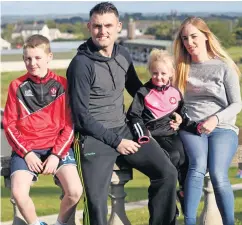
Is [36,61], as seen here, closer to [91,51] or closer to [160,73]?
[91,51]

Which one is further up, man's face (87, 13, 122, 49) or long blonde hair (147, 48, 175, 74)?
man's face (87, 13, 122, 49)

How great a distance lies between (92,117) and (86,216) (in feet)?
2.43

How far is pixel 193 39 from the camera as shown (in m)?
5.01

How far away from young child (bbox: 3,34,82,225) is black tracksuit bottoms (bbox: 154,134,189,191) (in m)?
0.76

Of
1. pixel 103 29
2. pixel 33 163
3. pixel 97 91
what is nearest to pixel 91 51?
pixel 103 29

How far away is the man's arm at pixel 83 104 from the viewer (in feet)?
15.0

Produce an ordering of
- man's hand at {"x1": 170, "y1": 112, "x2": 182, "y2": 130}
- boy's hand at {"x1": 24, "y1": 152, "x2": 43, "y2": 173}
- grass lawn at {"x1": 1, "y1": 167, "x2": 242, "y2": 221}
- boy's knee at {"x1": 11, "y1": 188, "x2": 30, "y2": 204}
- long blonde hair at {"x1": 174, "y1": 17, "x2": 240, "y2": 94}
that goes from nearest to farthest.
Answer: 1. boy's knee at {"x1": 11, "y1": 188, "x2": 30, "y2": 204}
2. boy's hand at {"x1": 24, "y1": 152, "x2": 43, "y2": 173}
3. man's hand at {"x1": 170, "y1": 112, "x2": 182, "y2": 130}
4. long blonde hair at {"x1": 174, "y1": 17, "x2": 240, "y2": 94}
5. grass lawn at {"x1": 1, "y1": 167, "x2": 242, "y2": 221}

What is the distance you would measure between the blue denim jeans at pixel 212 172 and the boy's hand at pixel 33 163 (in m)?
1.14

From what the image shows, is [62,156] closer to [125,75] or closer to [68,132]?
[68,132]

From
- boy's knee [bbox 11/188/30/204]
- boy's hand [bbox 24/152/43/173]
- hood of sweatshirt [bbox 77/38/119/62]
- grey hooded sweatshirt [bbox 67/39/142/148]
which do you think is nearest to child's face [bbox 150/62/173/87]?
grey hooded sweatshirt [bbox 67/39/142/148]

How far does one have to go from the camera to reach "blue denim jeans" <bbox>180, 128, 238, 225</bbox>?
15.4 ft

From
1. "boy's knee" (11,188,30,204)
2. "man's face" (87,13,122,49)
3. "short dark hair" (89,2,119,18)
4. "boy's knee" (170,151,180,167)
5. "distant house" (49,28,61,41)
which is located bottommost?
"distant house" (49,28,61,41)

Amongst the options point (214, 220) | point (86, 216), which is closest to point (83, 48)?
point (86, 216)

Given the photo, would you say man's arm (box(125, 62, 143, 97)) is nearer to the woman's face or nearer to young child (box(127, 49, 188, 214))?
young child (box(127, 49, 188, 214))
